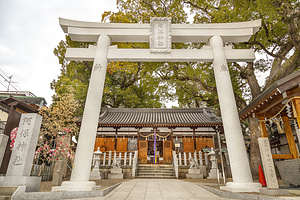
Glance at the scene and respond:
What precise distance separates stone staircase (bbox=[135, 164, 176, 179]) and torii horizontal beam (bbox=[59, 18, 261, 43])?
8.32m

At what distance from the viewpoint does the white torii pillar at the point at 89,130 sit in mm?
4284

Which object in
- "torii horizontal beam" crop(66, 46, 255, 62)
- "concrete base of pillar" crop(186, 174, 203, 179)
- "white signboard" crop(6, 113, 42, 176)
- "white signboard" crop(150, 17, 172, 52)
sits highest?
"white signboard" crop(150, 17, 172, 52)

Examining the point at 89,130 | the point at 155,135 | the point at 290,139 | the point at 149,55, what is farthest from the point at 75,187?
the point at 155,135

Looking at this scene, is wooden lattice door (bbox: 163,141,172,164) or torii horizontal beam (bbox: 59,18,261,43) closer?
torii horizontal beam (bbox: 59,18,261,43)

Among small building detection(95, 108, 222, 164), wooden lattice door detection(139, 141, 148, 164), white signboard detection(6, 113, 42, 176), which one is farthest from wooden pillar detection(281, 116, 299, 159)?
wooden lattice door detection(139, 141, 148, 164)

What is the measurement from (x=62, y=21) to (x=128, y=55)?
2.49 meters

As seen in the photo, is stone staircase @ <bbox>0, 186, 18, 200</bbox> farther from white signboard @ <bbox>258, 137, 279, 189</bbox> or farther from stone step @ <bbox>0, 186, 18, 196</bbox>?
white signboard @ <bbox>258, 137, 279, 189</bbox>

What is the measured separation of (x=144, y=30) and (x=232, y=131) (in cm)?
425

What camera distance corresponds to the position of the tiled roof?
43.3 feet

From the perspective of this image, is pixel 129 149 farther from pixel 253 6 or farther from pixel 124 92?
pixel 253 6

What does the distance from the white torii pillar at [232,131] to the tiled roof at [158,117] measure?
790cm

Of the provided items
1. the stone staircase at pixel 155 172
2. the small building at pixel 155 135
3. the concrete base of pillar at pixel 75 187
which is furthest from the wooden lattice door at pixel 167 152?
the concrete base of pillar at pixel 75 187

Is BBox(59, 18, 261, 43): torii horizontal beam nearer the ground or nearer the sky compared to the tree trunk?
nearer the sky

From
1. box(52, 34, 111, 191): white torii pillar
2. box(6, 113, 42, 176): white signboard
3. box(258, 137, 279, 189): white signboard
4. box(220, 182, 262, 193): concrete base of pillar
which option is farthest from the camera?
box(258, 137, 279, 189): white signboard
